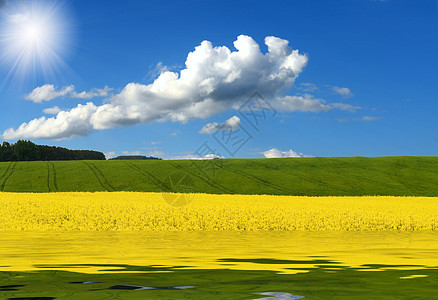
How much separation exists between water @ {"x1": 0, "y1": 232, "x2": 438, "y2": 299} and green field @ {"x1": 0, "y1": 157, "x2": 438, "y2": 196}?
4364 centimetres

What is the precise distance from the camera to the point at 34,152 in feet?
384

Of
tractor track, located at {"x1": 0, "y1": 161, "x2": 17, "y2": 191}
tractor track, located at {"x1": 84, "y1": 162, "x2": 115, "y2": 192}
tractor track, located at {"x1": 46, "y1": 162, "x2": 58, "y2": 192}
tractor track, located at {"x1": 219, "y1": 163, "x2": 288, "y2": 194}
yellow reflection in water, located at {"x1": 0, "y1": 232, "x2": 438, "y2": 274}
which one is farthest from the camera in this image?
tractor track, located at {"x1": 219, "y1": 163, "x2": 288, "y2": 194}

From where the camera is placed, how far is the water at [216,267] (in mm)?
6211

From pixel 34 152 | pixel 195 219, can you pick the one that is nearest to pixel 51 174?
pixel 34 152

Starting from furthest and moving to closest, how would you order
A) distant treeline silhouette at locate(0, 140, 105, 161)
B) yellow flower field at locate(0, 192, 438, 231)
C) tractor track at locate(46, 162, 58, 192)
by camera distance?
1. distant treeline silhouette at locate(0, 140, 105, 161)
2. tractor track at locate(46, 162, 58, 192)
3. yellow flower field at locate(0, 192, 438, 231)

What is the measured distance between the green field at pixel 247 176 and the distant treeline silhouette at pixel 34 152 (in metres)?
40.2

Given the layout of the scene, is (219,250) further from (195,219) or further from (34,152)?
(34,152)

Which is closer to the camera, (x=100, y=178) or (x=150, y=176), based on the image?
(x=100, y=178)

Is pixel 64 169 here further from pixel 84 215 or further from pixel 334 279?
pixel 334 279

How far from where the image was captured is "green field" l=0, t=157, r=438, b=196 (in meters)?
60.6

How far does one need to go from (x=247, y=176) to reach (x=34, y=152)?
7096 cm

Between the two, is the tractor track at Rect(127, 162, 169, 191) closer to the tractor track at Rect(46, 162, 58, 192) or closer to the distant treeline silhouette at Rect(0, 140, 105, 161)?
the tractor track at Rect(46, 162, 58, 192)

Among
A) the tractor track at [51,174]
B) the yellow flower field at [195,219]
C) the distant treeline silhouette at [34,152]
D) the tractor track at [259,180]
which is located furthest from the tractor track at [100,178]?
the distant treeline silhouette at [34,152]

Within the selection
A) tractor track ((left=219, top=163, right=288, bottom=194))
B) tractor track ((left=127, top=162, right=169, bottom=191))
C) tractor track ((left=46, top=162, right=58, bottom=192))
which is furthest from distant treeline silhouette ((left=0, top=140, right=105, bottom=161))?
tractor track ((left=219, top=163, right=288, bottom=194))
